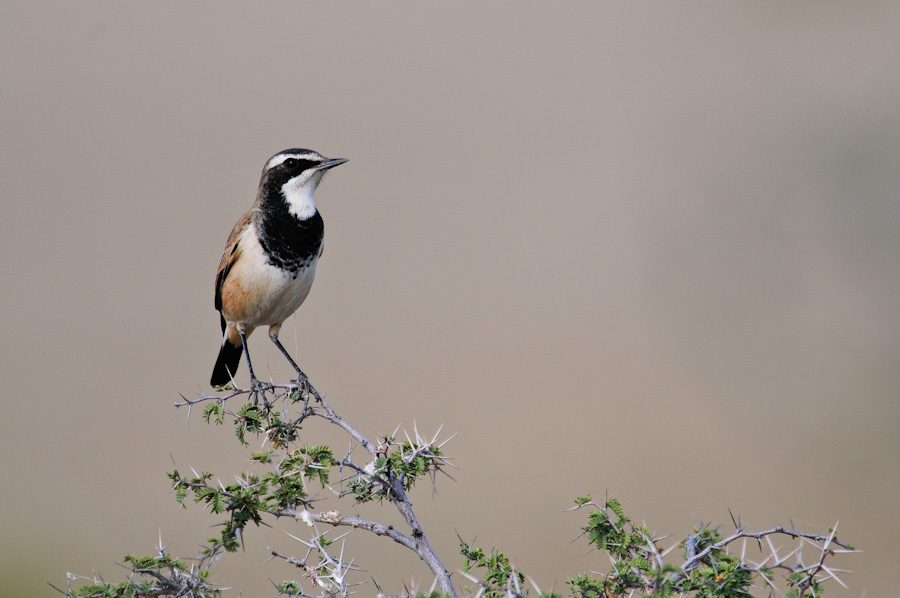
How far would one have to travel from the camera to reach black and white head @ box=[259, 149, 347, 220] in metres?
4.94

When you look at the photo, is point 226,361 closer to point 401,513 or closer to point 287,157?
point 287,157

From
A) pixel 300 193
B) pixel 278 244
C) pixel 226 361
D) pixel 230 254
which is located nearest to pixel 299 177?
pixel 300 193

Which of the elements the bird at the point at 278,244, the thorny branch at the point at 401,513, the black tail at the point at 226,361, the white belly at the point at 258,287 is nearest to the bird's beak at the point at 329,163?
the bird at the point at 278,244

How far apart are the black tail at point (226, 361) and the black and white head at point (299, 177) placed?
46.7 inches

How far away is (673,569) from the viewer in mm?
Answer: 2201

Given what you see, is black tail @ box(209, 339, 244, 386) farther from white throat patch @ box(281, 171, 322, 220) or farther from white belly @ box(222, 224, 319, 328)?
white throat patch @ box(281, 171, 322, 220)

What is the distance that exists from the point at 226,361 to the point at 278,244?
120 centimetres

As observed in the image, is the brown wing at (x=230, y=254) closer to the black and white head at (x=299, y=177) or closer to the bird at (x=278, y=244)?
the bird at (x=278, y=244)

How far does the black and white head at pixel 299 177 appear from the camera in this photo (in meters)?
4.94

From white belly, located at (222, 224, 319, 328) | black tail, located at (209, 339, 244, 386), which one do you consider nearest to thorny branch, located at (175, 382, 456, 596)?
white belly, located at (222, 224, 319, 328)

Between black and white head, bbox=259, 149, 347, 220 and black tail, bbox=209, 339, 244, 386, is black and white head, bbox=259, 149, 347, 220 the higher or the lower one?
the higher one

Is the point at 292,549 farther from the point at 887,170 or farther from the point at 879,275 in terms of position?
the point at 887,170

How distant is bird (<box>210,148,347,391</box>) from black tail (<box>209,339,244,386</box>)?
0.53 m

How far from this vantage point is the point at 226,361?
570 centimetres
